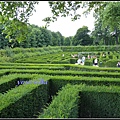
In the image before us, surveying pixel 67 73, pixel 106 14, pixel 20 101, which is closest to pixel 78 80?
pixel 67 73

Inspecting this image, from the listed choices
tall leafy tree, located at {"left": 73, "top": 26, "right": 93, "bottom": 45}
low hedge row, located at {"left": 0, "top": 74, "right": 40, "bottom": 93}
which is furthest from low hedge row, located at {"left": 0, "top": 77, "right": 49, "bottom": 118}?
tall leafy tree, located at {"left": 73, "top": 26, "right": 93, "bottom": 45}

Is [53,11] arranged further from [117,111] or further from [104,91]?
[117,111]

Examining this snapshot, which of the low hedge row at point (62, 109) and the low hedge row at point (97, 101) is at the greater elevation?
the low hedge row at point (62, 109)

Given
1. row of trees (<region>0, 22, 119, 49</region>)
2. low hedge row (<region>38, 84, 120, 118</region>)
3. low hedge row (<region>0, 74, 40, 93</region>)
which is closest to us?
low hedge row (<region>38, 84, 120, 118</region>)

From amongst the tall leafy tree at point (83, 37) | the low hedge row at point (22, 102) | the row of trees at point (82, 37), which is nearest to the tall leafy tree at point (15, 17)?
the low hedge row at point (22, 102)

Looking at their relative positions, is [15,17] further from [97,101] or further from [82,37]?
[82,37]

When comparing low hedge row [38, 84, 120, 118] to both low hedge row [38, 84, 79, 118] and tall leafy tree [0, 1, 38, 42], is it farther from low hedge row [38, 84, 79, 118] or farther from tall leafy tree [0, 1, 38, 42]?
tall leafy tree [0, 1, 38, 42]

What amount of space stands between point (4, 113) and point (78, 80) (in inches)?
182

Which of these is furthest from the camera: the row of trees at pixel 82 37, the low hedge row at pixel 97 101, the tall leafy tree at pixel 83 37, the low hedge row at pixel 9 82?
the tall leafy tree at pixel 83 37

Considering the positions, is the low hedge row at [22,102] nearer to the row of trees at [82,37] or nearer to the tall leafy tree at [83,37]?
the row of trees at [82,37]

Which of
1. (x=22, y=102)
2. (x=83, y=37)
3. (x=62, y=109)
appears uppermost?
(x=83, y=37)

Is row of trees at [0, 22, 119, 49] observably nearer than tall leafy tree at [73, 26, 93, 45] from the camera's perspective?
Yes

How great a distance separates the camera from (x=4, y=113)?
15.3 feet

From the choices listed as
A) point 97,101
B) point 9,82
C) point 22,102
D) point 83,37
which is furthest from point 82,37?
point 22,102
